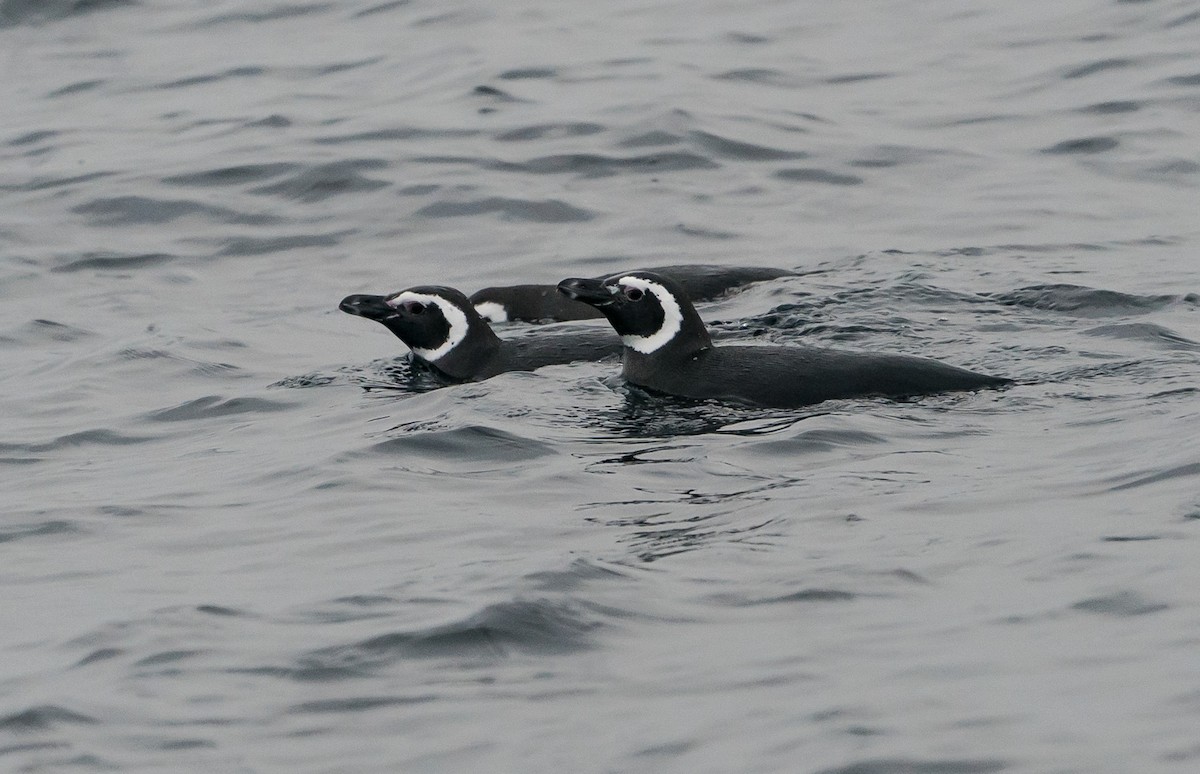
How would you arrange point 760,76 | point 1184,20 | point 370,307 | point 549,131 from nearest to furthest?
point 370,307, point 549,131, point 760,76, point 1184,20

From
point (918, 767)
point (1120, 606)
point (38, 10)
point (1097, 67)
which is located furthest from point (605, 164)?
point (918, 767)

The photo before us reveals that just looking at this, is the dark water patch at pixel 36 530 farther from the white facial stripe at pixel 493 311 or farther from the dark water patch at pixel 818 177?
the dark water patch at pixel 818 177

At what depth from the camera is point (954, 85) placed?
1866 centimetres

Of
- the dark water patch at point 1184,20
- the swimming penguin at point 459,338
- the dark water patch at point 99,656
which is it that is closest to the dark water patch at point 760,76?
the dark water patch at point 1184,20

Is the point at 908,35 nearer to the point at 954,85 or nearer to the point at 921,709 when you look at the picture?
the point at 954,85

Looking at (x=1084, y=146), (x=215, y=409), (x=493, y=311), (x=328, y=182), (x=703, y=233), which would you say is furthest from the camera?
(x=328, y=182)

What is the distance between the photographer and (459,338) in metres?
11.4

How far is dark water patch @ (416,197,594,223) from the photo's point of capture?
15.5 meters

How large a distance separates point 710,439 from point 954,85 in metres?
10.5

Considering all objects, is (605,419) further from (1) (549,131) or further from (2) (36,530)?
(1) (549,131)

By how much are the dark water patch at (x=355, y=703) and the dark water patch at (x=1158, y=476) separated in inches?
125

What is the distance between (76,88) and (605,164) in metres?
7.06

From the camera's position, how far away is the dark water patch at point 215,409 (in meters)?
10.7

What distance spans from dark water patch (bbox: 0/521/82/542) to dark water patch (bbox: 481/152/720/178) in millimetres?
8697
